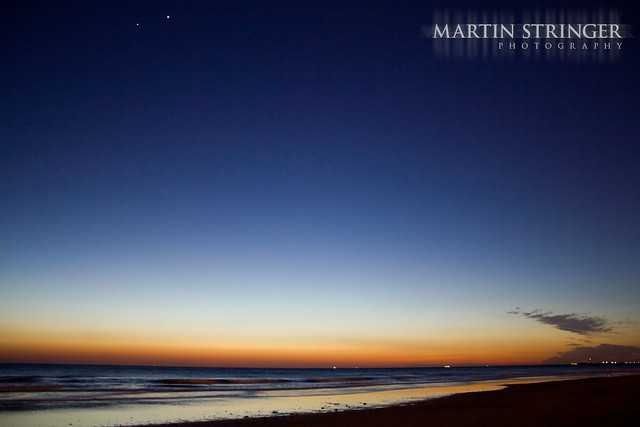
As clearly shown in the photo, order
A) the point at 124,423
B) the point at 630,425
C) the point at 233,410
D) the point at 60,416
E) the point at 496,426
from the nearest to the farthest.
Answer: the point at 630,425
the point at 496,426
the point at 124,423
the point at 60,416
the point at 233,410

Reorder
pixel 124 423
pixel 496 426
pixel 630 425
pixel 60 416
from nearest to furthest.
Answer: pixel 630 425 → pixel 496 426 → pixel 124 423 → pixel 60 416

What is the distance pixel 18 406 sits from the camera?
66.9ft

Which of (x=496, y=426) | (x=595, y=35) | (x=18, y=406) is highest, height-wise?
(x=595, y=35)

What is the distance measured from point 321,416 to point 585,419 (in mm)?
8214

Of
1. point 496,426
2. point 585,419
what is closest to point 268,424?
point 496,426

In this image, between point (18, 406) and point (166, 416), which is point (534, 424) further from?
point (18, 406)

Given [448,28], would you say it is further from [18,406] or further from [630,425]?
[18,406]

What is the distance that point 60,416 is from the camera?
16969 mm

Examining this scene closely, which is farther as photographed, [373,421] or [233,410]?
[233,410]

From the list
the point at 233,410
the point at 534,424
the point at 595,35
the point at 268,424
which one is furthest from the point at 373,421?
the point at 595,35

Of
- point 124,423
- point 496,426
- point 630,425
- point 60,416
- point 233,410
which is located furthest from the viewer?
point 233,410

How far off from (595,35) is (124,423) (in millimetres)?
20555

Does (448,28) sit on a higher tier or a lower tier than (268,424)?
higher

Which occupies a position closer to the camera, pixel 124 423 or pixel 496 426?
pixel 496 426
